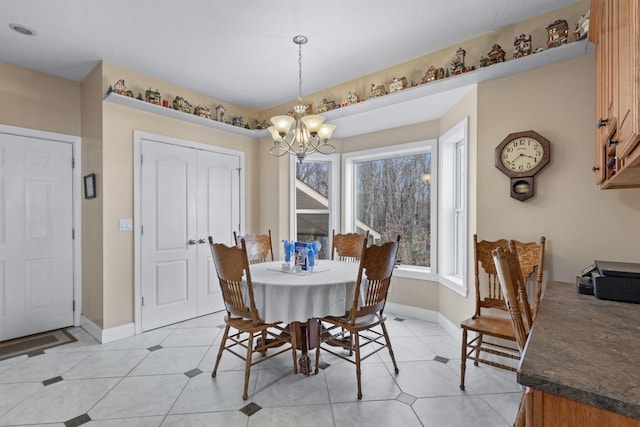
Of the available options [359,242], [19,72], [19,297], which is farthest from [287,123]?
[19,297]

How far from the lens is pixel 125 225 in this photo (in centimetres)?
325

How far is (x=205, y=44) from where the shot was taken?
2830 mm

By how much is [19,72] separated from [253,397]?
383cm

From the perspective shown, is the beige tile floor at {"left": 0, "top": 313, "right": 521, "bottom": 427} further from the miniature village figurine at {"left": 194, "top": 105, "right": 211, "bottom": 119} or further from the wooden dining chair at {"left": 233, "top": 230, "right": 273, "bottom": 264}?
the miniature village figurine at {"left": 194, "top": 105, "right": 211, "bottom": 119}

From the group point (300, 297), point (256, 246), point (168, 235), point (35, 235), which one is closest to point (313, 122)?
point (300, 297)

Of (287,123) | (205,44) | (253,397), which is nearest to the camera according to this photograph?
(253,397)

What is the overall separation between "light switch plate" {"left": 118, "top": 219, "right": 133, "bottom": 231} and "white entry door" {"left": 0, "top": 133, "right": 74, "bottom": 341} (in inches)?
31.0

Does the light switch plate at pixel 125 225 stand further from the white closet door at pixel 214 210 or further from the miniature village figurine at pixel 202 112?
the miniature village figurine at pixel 202 112

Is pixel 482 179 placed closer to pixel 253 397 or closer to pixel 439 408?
pixel 439 408

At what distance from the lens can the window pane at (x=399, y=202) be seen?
382 cm

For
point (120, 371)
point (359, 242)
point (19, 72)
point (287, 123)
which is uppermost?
point (19, 72)

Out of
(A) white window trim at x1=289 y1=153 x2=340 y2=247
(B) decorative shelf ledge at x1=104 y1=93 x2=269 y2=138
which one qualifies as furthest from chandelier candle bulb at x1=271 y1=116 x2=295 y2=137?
(A) white window trim at x1=289 y1=153 x2=340 y2=247

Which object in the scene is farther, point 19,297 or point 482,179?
point 19,297

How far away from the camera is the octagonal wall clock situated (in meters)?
2.37
